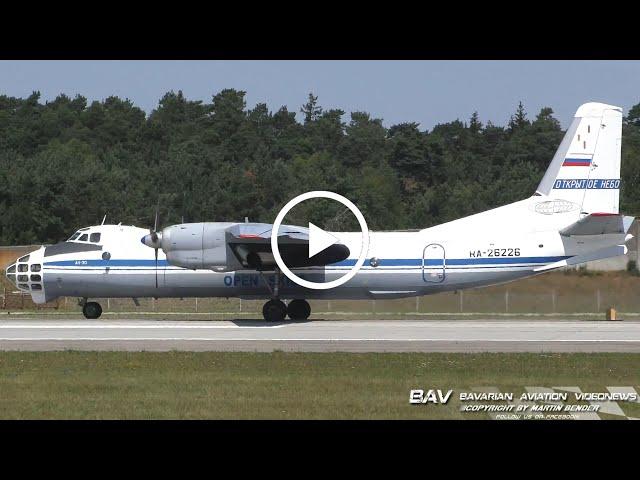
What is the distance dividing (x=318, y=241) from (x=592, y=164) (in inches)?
367

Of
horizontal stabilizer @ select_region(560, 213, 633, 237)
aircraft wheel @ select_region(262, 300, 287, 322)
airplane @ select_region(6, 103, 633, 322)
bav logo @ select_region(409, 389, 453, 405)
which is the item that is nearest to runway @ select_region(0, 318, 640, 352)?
aircraft wheel @ select_region(262, 300, 287, 322)

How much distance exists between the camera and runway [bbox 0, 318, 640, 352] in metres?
23.4

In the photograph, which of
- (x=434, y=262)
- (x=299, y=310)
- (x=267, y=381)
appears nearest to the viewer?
(x=267, y=381)

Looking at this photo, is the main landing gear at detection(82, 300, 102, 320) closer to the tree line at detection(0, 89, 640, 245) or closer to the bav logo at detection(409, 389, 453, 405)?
the tree line at detection(0, 89, 640, 245)

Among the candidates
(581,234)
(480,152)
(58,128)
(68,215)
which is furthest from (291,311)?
(58,128)

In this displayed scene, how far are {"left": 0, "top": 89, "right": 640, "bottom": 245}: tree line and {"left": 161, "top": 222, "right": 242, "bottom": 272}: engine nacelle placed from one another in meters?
16.1

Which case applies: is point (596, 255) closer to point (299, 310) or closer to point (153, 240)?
point (299, 310)

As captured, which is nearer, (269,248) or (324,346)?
(324,346)

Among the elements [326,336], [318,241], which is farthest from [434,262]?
[326,336]

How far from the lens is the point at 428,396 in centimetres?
1644

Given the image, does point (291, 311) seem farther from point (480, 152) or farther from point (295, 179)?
point (480, 152)

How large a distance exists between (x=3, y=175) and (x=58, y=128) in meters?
29.4

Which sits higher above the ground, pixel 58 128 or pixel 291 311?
pixel 58 128

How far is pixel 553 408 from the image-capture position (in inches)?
560
